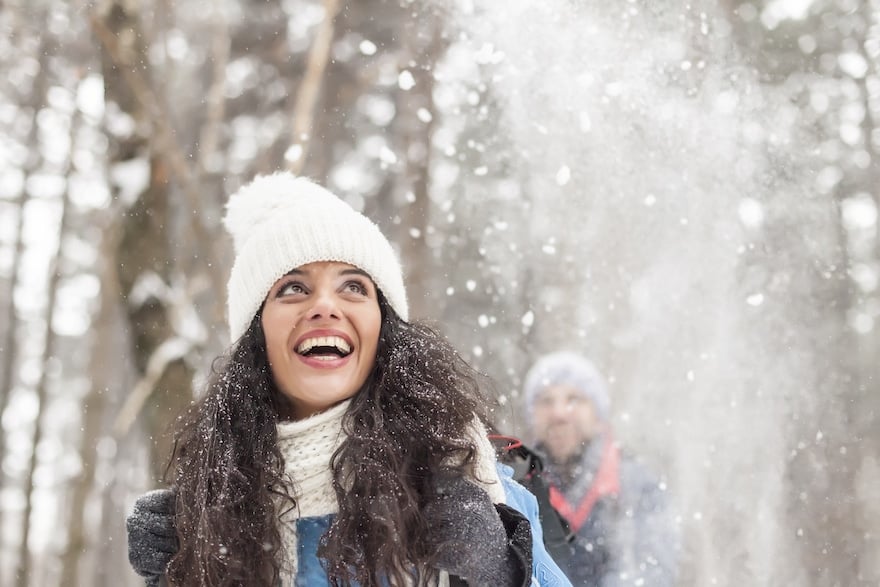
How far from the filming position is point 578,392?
408 centimetres

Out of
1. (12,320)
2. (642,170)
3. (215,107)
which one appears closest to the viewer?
(215,107)

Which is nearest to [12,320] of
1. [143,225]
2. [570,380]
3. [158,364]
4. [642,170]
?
[143,225]

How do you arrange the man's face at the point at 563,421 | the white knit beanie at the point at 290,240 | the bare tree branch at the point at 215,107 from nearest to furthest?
the white knit beanie at the point at 290,240 < the man's face at the point at 563,421 < the bare tree branch at the point at 215,107

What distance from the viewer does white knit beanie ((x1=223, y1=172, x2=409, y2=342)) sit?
205 cm

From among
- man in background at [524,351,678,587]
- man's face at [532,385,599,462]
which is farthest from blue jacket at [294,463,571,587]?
man's face at [532,385,599,462]

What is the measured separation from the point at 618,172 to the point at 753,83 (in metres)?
1.08

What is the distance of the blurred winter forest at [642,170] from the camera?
550cm

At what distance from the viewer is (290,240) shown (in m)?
2.06

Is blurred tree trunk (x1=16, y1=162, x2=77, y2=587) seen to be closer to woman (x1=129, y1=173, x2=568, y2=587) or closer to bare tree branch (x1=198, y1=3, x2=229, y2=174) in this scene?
bare tree branch (x1=198, y1=3, x2=229, y2=174)

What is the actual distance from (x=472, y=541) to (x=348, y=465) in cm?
31

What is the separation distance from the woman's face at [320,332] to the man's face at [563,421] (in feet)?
6.70

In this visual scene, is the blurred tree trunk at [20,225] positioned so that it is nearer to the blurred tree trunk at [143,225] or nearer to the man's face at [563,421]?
the blurred tree trunk at [143,225]

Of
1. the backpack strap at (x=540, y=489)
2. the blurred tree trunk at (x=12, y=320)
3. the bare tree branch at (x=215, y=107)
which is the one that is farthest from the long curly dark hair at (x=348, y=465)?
the blurred tree trunk at (x=12, y=320)

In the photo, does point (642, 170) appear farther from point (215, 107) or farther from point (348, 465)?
point (348, 465)
